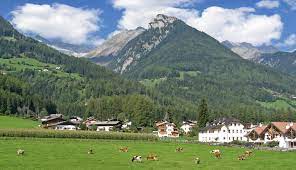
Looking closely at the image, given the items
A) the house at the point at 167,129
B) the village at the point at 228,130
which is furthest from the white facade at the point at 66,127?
the house at the point at 167,129

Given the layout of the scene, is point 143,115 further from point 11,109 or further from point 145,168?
point 145,168

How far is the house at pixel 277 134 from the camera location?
437 ft

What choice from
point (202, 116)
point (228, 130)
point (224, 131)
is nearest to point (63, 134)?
point (224, 131)

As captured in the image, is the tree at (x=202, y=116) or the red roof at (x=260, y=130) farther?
the tree at (x=202, y=116)

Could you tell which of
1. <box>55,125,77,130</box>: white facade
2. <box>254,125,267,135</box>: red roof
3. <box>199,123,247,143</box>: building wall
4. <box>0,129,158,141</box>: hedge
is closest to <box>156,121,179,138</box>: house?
<box>199,123,247,143</box>: building wall

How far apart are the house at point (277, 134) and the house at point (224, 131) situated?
22.3 m

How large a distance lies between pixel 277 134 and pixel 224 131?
123 feet

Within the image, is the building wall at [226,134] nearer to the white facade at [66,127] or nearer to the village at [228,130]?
the village at [228,130]

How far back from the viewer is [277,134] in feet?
467

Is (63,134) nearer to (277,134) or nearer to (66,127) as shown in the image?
(66,127)

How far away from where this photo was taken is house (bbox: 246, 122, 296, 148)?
133087mm

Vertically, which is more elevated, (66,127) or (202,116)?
(202,116)

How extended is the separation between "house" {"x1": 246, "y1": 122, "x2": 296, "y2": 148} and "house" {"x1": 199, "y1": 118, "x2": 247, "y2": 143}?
22343 mm

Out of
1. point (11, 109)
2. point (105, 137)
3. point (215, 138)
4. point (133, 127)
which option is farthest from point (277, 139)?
point (11, 109)
